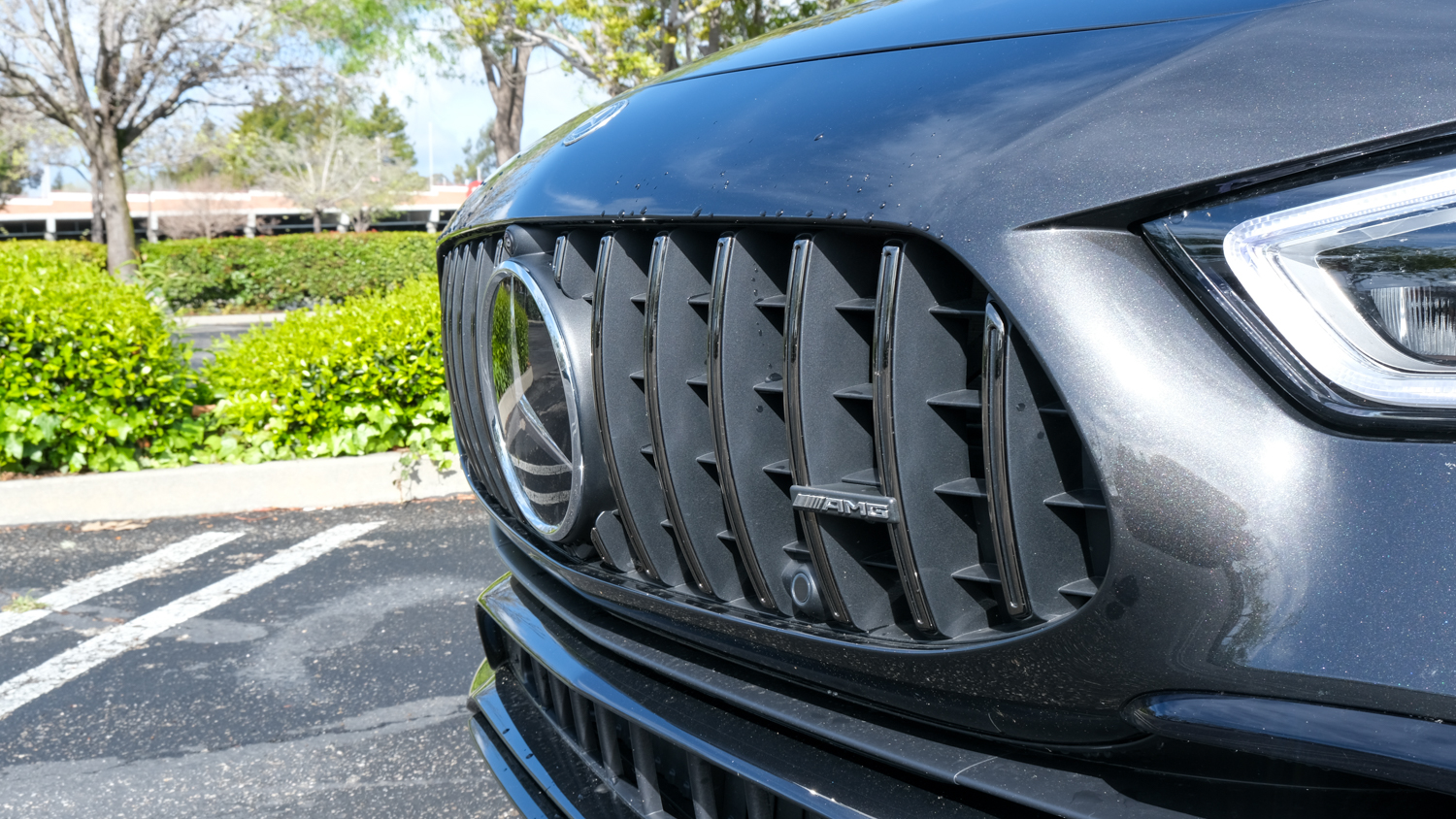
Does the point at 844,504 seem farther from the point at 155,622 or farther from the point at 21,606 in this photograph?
the point at 21,606

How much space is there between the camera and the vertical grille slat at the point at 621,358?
4.58 ft

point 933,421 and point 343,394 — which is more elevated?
point 933,421

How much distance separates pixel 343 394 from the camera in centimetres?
571

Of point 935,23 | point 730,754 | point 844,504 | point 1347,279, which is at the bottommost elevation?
point 730,754

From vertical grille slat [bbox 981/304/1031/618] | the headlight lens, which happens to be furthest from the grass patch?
vertical grille slat [bbox 981/304/1031/618]

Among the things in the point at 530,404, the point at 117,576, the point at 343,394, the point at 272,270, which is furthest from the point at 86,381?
the point at 272,270

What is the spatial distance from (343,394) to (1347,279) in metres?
5.44

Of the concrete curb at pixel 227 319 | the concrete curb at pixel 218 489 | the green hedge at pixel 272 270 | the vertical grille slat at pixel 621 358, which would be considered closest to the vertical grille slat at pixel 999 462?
the vertical grille slat at pixel 621 358

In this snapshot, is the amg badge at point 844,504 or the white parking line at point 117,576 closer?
the amg badge at point 844,504

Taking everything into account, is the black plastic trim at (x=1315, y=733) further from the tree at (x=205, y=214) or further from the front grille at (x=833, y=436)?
the tree at (x=205, y=214)

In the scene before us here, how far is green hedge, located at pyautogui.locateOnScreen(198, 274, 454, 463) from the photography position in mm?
5680

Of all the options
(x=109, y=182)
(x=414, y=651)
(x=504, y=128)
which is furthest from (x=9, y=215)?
(x=414, y=651)

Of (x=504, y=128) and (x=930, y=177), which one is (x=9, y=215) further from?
(x=930, y=177)

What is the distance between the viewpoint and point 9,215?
6328 cm
